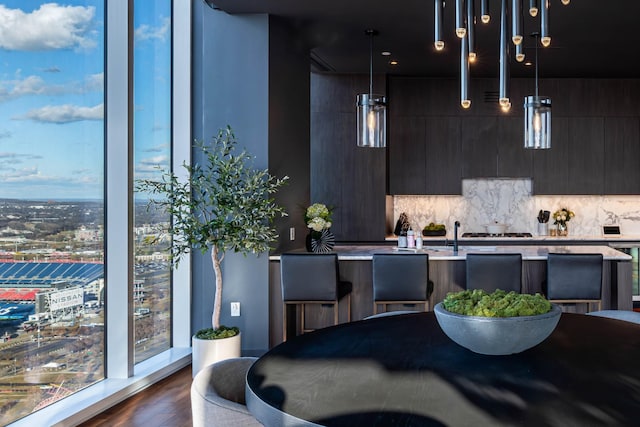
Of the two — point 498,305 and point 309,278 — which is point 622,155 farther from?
point 498,305

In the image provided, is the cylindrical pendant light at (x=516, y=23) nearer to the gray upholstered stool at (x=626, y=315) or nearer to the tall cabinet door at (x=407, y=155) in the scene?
the gray upholstered stool at (x=626, y=315)

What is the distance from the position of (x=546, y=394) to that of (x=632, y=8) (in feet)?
12.7

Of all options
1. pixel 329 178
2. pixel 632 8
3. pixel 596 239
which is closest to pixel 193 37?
pixel 329 178

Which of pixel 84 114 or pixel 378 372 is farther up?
pixel 84 114

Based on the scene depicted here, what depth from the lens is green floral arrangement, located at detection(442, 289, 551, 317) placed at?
5.18 ft

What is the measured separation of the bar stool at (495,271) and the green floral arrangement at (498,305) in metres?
2.10

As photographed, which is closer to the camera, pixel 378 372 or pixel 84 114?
pixel 378 372

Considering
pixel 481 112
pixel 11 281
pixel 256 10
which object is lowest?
pixel 11 281

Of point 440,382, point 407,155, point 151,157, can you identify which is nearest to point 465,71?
point 440,382

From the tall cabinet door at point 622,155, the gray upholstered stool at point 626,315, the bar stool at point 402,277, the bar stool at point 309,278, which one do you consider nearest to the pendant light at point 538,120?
the bar stool at point 402,277

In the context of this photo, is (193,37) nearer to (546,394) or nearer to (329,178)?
(329,178)

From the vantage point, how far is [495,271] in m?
3.77

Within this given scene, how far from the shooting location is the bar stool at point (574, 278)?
371 centimetres

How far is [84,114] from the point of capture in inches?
127
